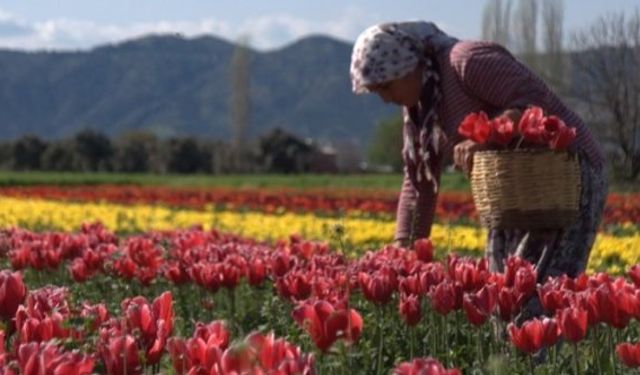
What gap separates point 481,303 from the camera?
393cm

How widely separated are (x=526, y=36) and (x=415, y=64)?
108 feet

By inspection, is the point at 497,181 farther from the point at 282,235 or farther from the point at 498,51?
the point at 282,235

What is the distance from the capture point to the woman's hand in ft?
16.0

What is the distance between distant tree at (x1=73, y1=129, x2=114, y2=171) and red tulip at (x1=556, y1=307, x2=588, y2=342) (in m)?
62.8

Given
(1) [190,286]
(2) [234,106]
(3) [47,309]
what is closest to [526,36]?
(1) [190,286]

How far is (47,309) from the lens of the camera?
3490mm

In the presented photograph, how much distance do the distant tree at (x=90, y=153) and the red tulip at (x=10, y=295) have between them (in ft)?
205

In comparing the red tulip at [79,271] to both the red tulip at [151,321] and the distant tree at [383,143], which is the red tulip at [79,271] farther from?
the distant tree at [383,143]

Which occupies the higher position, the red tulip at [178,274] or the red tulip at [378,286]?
the red tulip at [378,286]

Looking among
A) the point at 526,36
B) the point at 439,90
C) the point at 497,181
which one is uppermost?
the point at 526,36

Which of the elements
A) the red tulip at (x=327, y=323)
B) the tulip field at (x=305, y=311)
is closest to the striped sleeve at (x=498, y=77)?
the tulip field at (x=305, y=311)

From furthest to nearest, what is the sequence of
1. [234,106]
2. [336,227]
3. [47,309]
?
[234,106]
[47,309]
[336,227]

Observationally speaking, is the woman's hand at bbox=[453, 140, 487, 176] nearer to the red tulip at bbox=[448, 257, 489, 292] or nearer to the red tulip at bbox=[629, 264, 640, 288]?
the red tulip at bbox=[448, 257, 489, 292]

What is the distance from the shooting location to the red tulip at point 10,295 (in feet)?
11.7
